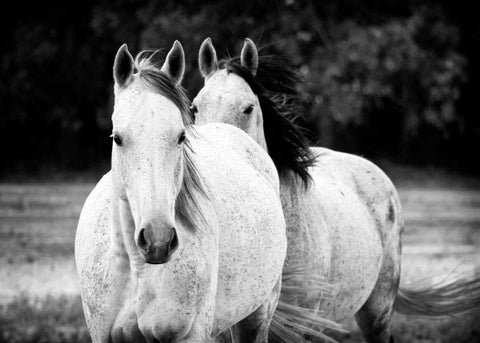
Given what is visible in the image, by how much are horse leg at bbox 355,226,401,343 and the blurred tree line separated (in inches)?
353

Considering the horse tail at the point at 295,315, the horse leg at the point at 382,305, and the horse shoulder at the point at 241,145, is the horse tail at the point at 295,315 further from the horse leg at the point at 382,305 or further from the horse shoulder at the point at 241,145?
the horse leg at the point at 382,305

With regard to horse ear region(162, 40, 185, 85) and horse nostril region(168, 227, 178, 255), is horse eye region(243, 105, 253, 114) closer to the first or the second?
horse ear region(162, 40, 185, 85)

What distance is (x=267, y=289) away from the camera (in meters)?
3.98

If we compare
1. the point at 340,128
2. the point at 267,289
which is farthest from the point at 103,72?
the point at 267,289

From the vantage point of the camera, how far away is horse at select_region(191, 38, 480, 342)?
498cm

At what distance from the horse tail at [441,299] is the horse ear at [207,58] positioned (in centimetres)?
265

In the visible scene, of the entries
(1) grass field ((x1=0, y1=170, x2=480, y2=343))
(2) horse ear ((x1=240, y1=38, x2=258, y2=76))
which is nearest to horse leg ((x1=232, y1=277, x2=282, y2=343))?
(2) horse ear ((x1=240, y1=38, x2=258, y2=76))

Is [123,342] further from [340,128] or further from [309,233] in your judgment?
[340,128]

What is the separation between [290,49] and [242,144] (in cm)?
1423

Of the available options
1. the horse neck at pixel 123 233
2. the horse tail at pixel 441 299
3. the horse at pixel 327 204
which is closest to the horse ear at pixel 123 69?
the horse neck at pixel 123 233

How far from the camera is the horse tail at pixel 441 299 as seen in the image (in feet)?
21.1

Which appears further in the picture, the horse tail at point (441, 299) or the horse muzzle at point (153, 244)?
the horse tail at point (441, 299)

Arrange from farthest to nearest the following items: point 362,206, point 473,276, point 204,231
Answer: point 473,276
point 362,206
point 204,231

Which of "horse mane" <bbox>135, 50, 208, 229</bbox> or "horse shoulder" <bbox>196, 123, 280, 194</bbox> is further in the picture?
"horse shoulder" <bbox>196, 123, 280, 194</bbox>
